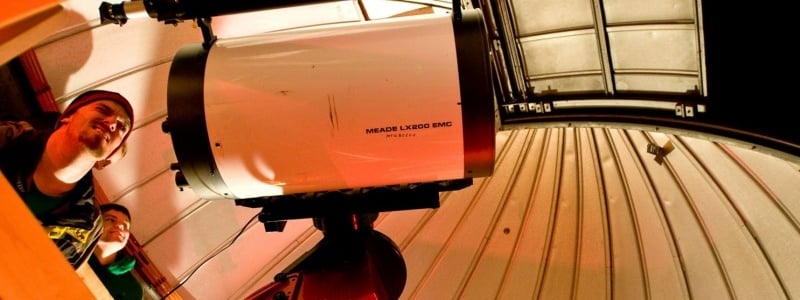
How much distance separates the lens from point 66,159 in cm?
135

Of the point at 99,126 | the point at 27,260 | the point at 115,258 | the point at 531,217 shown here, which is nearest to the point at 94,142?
the point at 99,126

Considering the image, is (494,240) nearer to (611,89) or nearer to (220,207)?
(611,89)

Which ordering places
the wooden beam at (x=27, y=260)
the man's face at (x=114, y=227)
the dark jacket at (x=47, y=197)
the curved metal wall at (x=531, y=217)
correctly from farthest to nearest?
the curved metal wall at (x=531, y=217)
the man's face at (x=114, y=227)
the dark jacket at (x=47, y=197)
the wooden beam at (x=27, y=260)

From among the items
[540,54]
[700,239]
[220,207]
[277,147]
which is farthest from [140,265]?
[700,239]

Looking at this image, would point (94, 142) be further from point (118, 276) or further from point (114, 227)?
point (118, 276)

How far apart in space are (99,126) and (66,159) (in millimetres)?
138

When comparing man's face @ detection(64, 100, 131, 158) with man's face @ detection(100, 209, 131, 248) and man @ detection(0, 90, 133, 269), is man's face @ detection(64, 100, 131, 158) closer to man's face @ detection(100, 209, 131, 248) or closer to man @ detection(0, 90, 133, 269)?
man @ detection(0, 90, 133, 269)

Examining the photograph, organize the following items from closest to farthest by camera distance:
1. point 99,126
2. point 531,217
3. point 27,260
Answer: point 27,260, point 99,126, point 531,217

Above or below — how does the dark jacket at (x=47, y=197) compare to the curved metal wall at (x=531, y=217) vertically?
above

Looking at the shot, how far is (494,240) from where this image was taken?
2354mm

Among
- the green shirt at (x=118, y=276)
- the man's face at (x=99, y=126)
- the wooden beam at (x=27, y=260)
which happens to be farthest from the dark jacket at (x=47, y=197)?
the wooden beam at (x=27, y=260)

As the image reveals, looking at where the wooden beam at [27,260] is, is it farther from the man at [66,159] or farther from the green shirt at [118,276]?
the green shirt at [118,276]

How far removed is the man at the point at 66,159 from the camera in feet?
4.44

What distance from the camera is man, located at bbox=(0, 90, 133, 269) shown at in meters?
1.35
